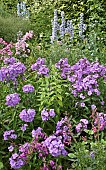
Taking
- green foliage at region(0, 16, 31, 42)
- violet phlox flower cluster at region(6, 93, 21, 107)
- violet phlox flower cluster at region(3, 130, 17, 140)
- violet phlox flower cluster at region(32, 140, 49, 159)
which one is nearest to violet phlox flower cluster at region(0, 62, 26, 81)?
violet phlox flower cluster at region(6, 93, 21, 107)

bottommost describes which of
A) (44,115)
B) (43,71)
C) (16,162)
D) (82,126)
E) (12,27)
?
(16,162)

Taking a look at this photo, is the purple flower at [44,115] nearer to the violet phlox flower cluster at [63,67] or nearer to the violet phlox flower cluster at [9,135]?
the violet phlox flower cluster at [9,135]

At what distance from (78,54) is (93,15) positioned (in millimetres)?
2985

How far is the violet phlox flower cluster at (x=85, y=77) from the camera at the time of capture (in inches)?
143

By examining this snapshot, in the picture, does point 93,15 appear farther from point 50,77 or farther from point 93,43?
point 50,77

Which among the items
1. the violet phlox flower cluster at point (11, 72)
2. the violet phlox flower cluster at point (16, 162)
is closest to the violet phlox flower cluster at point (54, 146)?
the violet phlox flower cluster at point (16, 162)

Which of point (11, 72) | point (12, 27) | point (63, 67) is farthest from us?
point (12, 27)

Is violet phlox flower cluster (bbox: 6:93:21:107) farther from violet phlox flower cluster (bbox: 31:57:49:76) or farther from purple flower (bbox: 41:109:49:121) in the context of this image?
violet phlox flower cluster (bbox: 31:57:49:76)

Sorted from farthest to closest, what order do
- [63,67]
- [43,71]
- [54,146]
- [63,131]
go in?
[63,67] < [43,71] < [63,131] < [54,146]

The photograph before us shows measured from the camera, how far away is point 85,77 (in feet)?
12.7

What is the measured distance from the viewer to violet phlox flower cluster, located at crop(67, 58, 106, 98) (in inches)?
143

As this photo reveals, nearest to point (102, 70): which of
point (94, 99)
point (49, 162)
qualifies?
point (94, 99)

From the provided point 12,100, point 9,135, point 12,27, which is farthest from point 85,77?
point 12,27

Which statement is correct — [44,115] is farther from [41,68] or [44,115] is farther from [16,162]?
[41,68]
